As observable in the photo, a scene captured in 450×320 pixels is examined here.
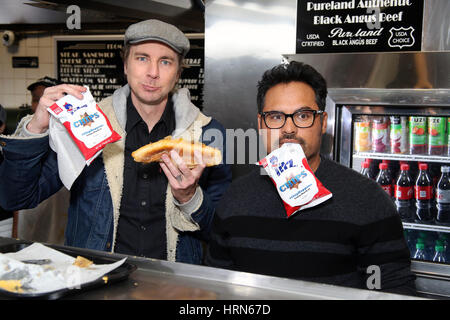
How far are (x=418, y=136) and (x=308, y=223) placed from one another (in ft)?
5.00

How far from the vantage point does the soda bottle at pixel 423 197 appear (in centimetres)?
278

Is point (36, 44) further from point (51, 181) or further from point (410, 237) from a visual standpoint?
point (410, 237)

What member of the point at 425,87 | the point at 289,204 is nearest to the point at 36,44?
the point at 425,87

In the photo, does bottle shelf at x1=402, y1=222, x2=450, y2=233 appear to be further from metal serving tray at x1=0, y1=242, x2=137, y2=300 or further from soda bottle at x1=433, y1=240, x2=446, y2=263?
metal serving tray at x1=0, y1=242, x2=137, y2=300

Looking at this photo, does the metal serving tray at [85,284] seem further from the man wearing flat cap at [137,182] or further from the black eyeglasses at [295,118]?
the black eyeglasses at [295,118]

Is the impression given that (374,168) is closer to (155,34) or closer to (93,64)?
(155,34)

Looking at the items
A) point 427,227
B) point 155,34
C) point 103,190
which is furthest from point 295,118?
point 427,227

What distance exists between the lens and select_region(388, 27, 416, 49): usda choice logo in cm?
266

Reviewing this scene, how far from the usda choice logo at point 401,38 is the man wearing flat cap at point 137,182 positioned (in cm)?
139

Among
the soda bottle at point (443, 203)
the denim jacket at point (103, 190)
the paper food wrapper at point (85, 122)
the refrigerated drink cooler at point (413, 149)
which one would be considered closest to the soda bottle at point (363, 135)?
the refrigerated drink cooler at point (413, 149)

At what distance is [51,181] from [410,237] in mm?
2302

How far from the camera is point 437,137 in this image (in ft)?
8.82

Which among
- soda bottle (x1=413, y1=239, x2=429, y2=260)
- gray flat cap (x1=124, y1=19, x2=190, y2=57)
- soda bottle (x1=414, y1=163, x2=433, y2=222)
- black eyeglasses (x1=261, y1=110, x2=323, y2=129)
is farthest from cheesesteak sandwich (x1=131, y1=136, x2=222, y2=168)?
soda bottle (x1=413, y1=239, x2=429, y2=260)
